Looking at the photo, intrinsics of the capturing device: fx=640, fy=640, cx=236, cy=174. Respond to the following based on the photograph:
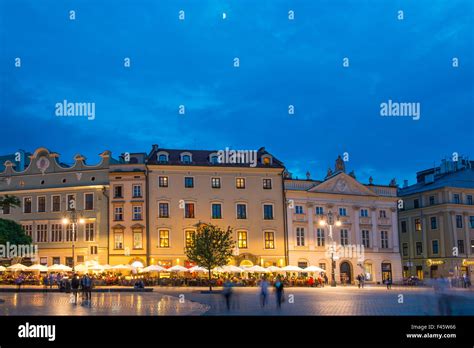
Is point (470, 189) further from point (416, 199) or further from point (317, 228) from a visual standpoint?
point (317, 228)

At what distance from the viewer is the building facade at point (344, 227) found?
6706 cm

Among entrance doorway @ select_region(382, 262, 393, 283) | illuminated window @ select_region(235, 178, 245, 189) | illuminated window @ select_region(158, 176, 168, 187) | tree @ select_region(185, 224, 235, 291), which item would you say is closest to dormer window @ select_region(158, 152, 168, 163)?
illuminated window @ select_region(158, 176, 168, 187)

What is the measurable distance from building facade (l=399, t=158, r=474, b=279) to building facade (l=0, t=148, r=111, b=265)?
128ft

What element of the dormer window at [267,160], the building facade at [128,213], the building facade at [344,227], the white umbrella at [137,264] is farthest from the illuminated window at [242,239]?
the white umbrella at [137,264]

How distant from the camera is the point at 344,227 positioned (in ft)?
229

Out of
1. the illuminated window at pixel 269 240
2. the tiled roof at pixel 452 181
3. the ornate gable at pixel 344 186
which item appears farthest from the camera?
the tiled roof at pixel 452 181

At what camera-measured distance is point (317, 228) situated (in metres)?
68.1

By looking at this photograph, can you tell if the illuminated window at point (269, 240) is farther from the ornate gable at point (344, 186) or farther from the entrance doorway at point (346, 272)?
the entrance doorway at point (346, 272)

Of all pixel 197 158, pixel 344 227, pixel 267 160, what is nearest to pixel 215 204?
pixel 197 158

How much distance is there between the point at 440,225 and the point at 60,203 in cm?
4414

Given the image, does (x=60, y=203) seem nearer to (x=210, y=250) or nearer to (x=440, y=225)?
(x=210, y=250)

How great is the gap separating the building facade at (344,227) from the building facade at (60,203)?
19328 mm
